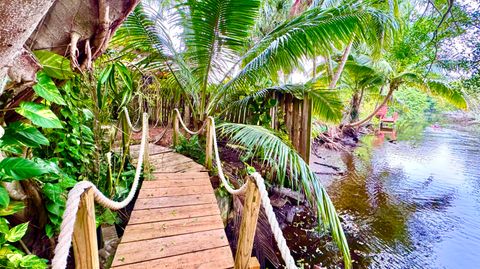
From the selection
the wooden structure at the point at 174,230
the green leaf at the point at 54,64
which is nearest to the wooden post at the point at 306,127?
the wooden structure at the point at 174,230

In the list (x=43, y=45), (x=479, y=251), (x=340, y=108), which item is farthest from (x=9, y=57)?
(x=479, y=251)

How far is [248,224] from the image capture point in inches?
52.6

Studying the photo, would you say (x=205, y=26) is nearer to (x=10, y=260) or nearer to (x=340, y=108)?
(x=340, y=108)

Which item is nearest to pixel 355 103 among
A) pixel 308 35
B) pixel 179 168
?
pixel 308 35

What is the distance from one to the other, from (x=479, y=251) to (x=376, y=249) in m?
1.58

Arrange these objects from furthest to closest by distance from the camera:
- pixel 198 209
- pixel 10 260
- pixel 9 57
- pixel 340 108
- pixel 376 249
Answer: pixel 340 108 → pixel 376 249 → pixel 198 209 → pixel 10 260 → pixel 9 57

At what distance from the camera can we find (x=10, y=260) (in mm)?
1103

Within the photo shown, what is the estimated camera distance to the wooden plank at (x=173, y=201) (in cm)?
233

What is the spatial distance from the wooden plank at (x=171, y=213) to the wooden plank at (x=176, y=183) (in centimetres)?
49

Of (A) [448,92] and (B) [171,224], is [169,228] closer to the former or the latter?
(B) [171,224]

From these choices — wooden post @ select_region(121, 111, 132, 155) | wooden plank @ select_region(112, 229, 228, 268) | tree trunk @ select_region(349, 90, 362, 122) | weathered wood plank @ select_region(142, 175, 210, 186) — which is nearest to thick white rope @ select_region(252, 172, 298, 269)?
wooden plank @ select_region(112, 229, 228, 268)

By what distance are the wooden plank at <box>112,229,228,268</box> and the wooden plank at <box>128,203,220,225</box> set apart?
28 centimetres

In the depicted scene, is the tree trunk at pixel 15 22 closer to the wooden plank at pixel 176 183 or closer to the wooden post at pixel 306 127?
the wooden plank at pixel 176 183

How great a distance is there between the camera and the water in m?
3.26
